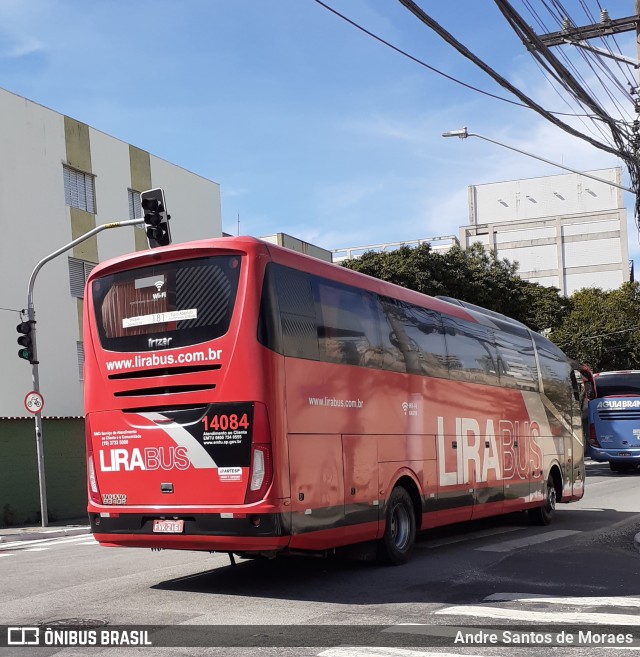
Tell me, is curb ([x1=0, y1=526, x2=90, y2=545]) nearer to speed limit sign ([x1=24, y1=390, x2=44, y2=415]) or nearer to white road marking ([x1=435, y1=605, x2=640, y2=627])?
speed limit sign ([x1=24, y1=390, x2=44, y2=415])

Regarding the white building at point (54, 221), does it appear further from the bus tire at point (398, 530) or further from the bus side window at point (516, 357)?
the bus tire at point (398, 530)

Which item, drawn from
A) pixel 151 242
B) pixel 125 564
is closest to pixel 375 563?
pixel 125 564

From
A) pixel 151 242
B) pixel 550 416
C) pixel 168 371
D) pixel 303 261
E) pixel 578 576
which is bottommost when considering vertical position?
pixel 578 576

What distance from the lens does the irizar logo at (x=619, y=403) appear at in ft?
102

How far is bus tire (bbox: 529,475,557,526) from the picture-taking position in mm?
15938

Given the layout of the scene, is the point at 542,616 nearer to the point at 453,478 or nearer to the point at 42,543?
the point at 453,478

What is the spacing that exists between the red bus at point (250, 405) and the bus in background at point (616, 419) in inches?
851

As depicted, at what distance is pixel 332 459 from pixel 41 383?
820 inches

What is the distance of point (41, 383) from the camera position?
28328mm

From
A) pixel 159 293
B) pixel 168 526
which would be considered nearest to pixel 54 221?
pixel 159 293

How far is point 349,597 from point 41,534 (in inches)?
466

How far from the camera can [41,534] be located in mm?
18672

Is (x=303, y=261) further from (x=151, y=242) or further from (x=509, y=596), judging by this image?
(x=151, y=242)

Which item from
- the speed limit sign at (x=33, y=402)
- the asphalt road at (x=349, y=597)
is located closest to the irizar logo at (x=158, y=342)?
the asphalt road at (x=349, y=597)
